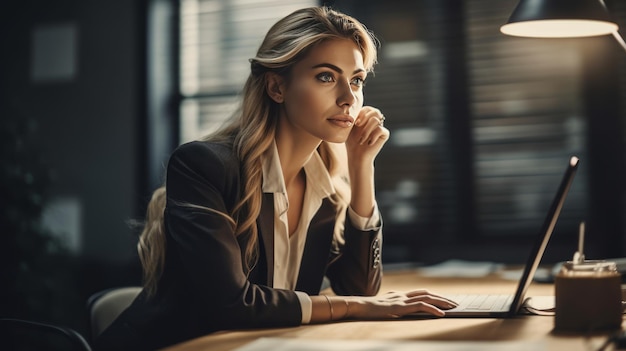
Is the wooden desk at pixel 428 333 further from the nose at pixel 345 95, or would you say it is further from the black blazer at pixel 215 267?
the nose at pixel 345 95

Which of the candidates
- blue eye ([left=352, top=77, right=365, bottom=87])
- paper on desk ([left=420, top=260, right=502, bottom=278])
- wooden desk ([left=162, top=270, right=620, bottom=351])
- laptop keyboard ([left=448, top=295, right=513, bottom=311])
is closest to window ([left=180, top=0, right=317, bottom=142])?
paper on desk ([left=420, top=260, right=502, bottom=278])

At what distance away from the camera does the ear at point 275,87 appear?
1795 mm

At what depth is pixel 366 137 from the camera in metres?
1.91

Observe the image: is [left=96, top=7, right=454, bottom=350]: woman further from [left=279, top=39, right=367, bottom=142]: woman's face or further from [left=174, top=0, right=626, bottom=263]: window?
[left=174, top=0, right=626, bottom=263]: window

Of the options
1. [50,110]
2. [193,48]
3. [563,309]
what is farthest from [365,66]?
[50,110]

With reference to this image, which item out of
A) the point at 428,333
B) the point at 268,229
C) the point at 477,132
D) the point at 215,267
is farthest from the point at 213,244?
the point at 477,132

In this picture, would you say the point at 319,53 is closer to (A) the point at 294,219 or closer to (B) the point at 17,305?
(A) the point at 294,219

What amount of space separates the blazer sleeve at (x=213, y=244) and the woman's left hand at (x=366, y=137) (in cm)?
38

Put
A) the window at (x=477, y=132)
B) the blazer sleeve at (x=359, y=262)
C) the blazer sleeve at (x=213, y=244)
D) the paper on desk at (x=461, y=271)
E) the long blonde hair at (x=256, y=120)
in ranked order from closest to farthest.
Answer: the blazer sleeve at (x=213, y=244) → the long blonde hair at (x=256, y=120) → the blazer sleeve at (x=359, y=262) → the paper on desk at (x=461, y=271) → the window at (x=477, y=132)

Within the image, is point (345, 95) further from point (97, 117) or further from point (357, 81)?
point (97, 117)

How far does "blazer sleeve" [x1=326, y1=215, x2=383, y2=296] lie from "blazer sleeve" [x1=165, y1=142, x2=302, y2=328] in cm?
40

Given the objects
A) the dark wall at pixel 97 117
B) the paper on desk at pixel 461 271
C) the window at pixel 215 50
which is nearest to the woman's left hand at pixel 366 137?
the paper on desk at pixel 461 271

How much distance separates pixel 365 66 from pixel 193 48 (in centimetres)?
222

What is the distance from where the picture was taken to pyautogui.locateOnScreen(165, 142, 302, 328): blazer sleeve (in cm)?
138
